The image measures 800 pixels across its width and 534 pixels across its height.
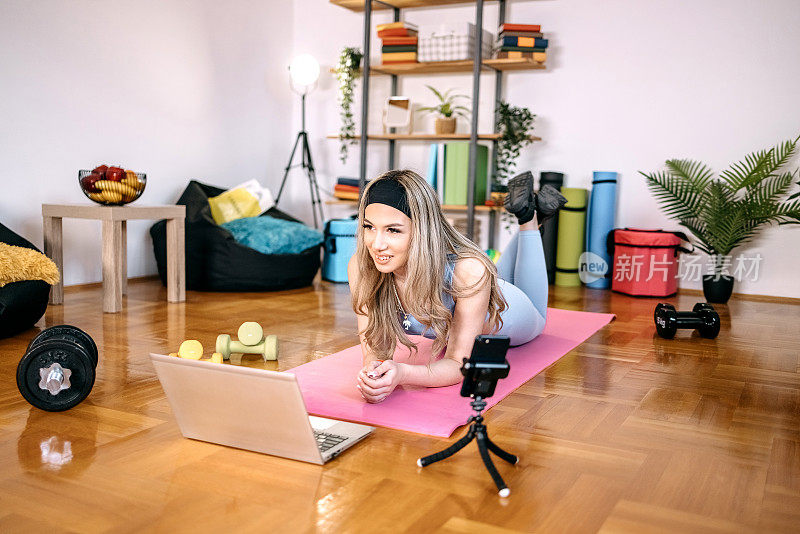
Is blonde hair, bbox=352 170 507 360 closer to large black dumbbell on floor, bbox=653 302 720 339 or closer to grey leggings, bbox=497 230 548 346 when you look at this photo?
grey leggings, bbox=497 230 548 346

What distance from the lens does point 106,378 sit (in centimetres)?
227

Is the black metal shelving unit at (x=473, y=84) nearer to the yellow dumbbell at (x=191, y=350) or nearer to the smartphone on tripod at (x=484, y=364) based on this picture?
the yellow dumbbell at (x=191, y=350)

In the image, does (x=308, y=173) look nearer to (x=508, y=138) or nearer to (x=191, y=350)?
(x=508, y=138)

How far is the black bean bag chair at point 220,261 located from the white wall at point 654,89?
69.5 inches

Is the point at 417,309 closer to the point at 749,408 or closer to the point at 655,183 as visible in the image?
the point at 749,408

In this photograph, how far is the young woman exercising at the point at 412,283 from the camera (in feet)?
6.07

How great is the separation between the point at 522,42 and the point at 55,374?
3583 millimetres

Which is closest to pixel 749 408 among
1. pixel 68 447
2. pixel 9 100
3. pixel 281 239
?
pixel 68 447

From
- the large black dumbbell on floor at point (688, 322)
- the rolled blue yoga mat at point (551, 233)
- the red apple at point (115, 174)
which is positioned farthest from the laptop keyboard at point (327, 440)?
the rolled blue yoga mat at point (551, 233)

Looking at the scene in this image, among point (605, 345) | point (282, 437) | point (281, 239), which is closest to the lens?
point (282, 437)

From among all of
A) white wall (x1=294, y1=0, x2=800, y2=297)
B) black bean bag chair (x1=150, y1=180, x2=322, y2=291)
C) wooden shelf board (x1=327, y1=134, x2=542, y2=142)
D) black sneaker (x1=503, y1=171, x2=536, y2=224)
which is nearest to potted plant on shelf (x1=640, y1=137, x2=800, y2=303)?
white wall (x1=294, y1=0, x2=800, y2=297)

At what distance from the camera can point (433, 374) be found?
2064 millimetres

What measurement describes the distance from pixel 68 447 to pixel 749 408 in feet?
5.95

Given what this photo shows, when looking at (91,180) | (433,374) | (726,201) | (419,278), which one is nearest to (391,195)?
(419,278)
